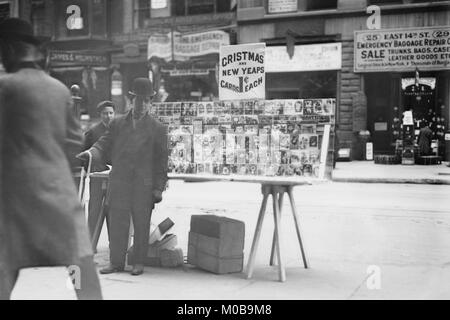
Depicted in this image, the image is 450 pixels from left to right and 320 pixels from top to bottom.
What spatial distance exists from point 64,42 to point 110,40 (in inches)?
67.4

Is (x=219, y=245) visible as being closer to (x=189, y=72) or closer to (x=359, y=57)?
(x=189, y=72)

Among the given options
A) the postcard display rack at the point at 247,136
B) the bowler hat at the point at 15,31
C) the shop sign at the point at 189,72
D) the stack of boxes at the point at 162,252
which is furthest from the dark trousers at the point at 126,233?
the shop sign at the point at 189,72

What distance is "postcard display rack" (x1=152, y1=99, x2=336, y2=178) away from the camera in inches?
244

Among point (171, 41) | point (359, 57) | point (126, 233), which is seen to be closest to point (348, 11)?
point (359, 57)

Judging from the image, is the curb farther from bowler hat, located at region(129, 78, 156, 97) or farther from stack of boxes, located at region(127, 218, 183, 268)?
bowler hat, located at region(129, 78, 156, 97)

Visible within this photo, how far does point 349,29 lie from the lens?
911 inches

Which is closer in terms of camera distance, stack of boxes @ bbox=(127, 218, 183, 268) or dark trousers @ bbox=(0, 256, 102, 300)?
dark trousers @ bbox=(0, 256, 102, 300)

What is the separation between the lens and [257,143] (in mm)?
6387

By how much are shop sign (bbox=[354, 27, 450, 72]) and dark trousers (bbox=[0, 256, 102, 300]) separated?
18.8m

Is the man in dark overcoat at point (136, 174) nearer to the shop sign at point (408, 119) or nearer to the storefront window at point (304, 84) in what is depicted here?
the shop sign at point (408, 119)

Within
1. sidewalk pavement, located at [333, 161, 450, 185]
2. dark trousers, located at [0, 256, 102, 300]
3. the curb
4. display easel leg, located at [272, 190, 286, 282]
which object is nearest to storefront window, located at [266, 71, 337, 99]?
sidewalk pavement, located at [333, 161, 450, 185]

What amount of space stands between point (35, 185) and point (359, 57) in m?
20.0
